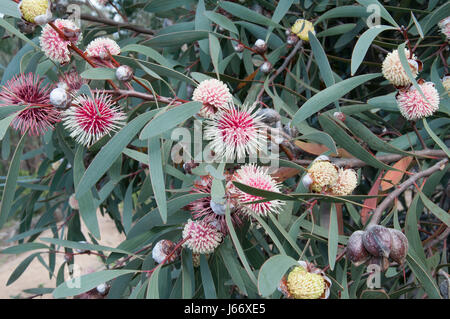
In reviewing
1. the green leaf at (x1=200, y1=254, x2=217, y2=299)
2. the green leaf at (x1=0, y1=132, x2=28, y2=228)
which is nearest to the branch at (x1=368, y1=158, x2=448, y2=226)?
the green leaf at (x1=200, y1=254, x2=217, y2=299)

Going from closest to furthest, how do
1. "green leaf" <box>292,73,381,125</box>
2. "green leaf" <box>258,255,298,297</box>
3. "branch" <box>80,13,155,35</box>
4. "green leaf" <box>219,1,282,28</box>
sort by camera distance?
1. "green leaf" <box>258,255,298,297</box>
2. "green leaf" <box>292,73,381,125</box>
3. "green leaf" <box>219,1,282,28</box>
4. "branch" <box>80,13,155,35</box>

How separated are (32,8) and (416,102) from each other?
19.9 inches

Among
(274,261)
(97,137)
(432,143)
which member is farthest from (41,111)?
(432,143)

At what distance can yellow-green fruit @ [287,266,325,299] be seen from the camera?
16.5 inches

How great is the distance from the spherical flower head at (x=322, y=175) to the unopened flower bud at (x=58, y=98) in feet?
1.04

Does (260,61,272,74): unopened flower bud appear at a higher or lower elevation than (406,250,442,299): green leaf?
higher

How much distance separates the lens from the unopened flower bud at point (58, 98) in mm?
438

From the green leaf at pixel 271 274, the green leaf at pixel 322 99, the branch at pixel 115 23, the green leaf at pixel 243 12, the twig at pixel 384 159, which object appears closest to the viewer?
the green leaf at pixel 271 274

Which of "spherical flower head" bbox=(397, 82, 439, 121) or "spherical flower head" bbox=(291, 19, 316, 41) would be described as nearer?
"spherical flower head" bbox=(397, 82, 439, 121)

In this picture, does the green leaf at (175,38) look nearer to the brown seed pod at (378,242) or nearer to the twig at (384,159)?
the twig at (384,159)

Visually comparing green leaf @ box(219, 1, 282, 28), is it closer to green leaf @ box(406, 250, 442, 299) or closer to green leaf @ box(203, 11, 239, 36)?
green leaf @ box(203, 11, 239, 36)

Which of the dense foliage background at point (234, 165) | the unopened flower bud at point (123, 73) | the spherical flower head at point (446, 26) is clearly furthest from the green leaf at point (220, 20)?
the spherical flower head at point (446, 26)

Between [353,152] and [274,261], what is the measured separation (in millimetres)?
201

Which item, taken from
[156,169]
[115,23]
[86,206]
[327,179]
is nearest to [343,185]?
[327,179]
